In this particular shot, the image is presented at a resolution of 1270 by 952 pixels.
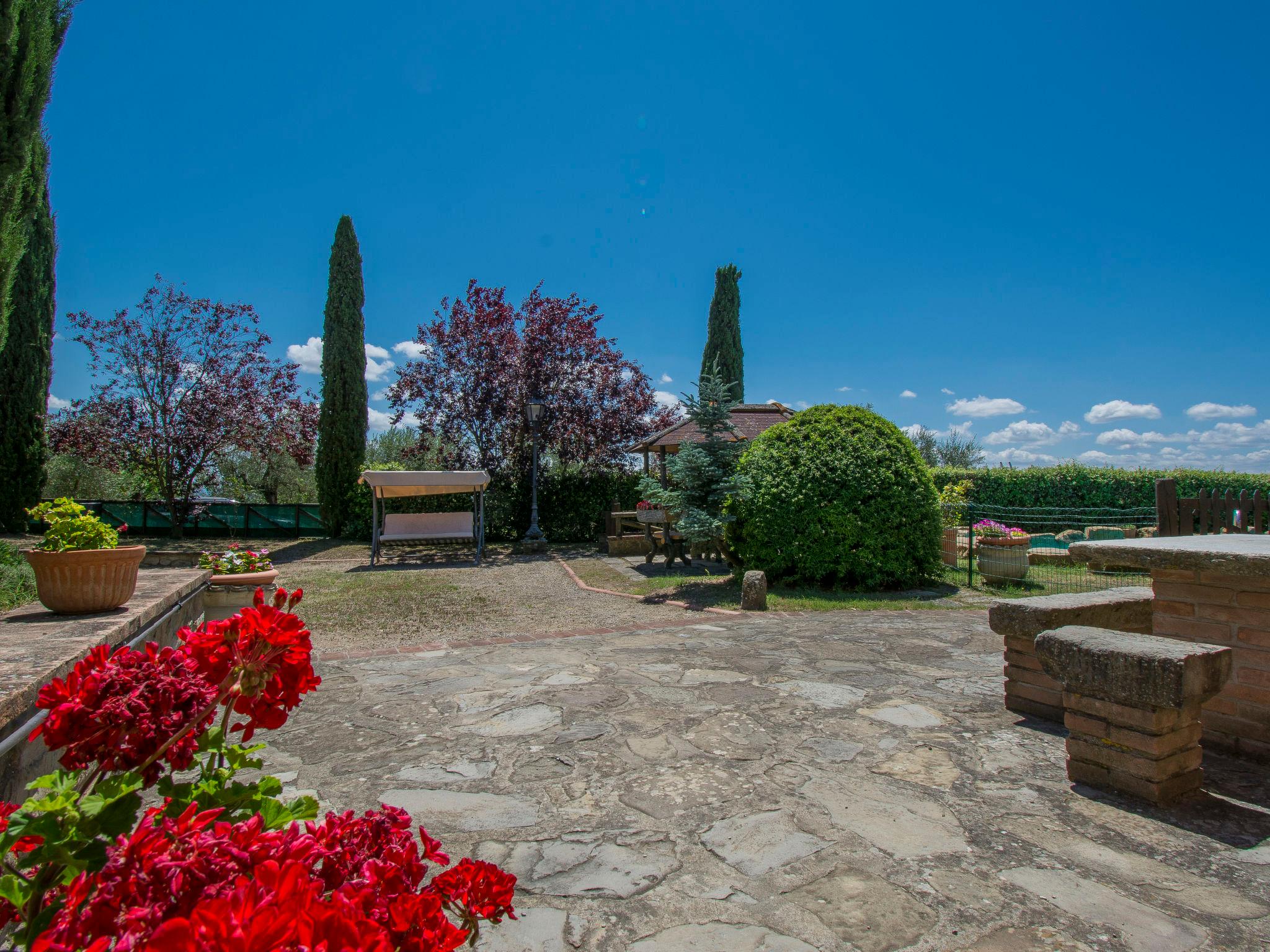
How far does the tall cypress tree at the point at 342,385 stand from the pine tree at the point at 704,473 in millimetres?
10588

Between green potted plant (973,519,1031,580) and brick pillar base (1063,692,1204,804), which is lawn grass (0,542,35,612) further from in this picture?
green potted plant (973,519,1031,580)

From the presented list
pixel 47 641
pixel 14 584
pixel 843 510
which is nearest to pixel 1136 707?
pixel 47 641

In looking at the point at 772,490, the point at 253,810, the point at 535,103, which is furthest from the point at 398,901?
the point at 535,103

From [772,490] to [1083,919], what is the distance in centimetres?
596

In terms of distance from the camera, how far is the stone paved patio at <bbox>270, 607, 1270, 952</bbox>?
184cm

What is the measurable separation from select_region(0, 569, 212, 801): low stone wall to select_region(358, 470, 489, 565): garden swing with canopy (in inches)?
244

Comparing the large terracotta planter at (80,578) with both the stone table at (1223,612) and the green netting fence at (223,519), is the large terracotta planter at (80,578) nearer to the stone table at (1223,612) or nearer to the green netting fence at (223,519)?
the stone table at (1223,612)

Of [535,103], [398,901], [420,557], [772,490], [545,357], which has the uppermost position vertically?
[535,103]

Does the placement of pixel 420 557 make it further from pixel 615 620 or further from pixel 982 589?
pixel 982 589

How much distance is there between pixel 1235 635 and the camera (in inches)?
116

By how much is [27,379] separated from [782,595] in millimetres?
16367

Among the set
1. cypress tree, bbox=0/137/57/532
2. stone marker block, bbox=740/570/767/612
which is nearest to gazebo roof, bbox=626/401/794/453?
stone marker block, bbox=740/570/767/612

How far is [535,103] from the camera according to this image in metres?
9.20


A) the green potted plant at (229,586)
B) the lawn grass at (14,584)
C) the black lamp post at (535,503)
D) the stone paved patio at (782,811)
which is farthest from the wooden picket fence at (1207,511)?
the black lamp post at (535,503)
